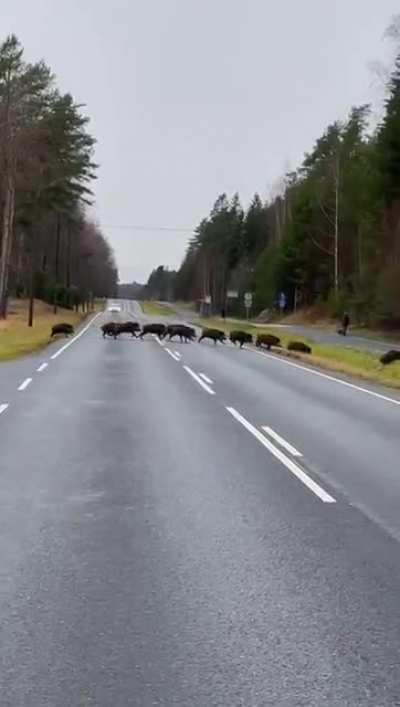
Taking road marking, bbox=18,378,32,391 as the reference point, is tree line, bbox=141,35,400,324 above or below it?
above

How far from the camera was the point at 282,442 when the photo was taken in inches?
482

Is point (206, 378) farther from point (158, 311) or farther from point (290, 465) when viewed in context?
point (158, 311)

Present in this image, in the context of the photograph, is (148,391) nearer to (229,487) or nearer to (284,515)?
(229,487)

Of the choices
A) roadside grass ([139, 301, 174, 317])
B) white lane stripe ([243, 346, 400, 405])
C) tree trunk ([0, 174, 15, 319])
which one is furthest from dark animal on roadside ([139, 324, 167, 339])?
roadside grass ([139, 301, 174, 317])

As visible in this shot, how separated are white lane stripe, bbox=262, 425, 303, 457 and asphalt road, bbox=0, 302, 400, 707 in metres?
0.05

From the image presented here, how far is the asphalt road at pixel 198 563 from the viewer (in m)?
4.21

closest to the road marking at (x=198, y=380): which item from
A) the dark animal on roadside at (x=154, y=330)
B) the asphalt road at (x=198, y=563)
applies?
the asphalt road at (x=198, y=563)

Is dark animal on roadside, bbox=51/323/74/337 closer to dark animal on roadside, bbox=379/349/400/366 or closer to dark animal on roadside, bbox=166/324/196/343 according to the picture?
dark animal on roadside, bbox=166/324/196/343

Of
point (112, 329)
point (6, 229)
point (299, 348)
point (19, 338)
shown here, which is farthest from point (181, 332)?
point (6, 229)

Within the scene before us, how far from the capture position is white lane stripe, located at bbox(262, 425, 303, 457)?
1125 centimetres

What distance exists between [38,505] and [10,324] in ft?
159

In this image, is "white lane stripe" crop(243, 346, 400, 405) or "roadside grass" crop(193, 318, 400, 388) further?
"roadside grass" crop(193, 318, 400, 388)

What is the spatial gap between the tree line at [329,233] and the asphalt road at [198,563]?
1697 inches

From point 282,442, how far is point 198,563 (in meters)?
6.17
